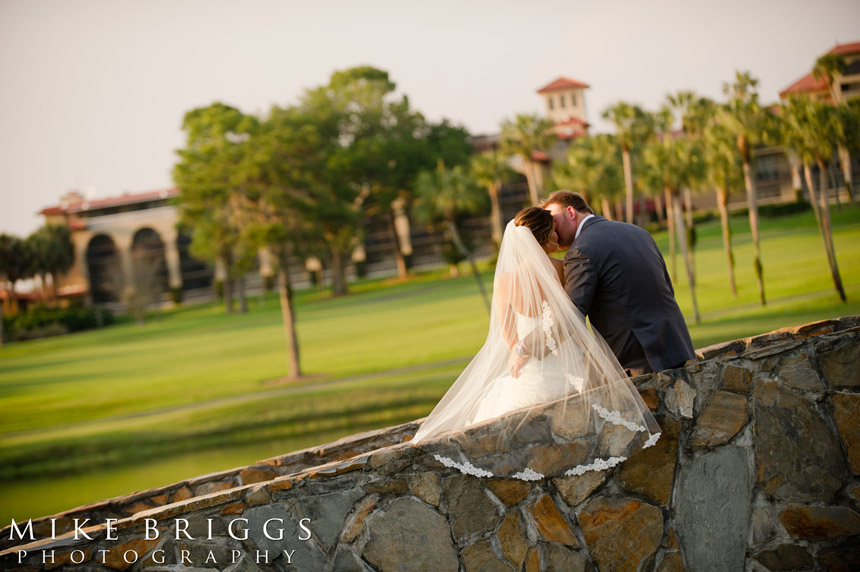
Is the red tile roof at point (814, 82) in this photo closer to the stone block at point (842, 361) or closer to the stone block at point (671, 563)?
the stone block at point (842, 361)

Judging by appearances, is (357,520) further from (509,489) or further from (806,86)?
(806,86)

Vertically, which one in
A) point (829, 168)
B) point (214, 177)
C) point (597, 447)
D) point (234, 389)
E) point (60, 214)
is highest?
point (60, 214)

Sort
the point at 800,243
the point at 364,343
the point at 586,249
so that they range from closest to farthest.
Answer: the point at 586,249, the point at 364,343, the point at 800,243

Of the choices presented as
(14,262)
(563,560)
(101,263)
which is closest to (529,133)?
(14,262)

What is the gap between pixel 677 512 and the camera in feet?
12.9

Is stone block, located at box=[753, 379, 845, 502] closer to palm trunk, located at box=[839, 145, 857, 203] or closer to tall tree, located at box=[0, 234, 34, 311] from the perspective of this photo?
palm trunk, located at box=[839, 145, 857, 203]

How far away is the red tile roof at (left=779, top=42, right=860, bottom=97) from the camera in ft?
75.3

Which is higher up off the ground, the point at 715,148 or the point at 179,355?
the point at 715,148

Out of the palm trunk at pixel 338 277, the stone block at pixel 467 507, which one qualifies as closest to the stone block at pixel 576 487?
the stone block at pixel 467 507

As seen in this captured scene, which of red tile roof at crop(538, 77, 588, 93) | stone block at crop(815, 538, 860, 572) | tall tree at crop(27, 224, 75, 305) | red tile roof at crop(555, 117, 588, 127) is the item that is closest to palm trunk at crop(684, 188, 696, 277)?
red tile roof at crop(555, 117, 588, 127)

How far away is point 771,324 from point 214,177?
18950 mm

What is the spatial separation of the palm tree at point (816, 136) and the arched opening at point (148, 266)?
184ft

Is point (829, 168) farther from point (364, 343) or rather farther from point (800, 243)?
point (364, 343)

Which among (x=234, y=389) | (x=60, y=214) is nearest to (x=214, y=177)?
(x=234, y=389)
